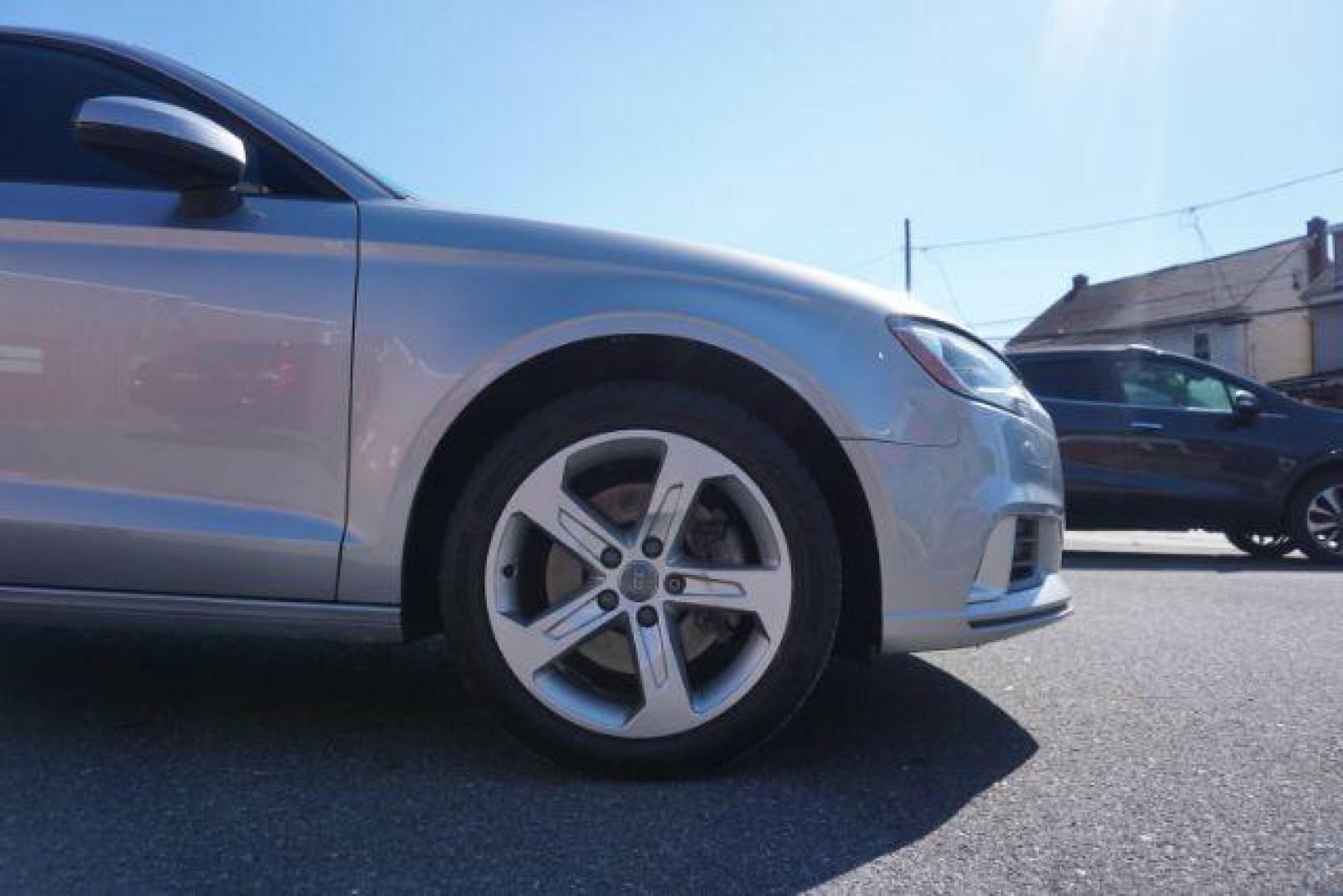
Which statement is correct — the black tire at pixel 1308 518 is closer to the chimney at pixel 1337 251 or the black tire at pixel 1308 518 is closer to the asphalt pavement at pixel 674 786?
the asphalt pavement at pixel 674 786

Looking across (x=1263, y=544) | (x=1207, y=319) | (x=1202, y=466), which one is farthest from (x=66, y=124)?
(x=1207, y=319)

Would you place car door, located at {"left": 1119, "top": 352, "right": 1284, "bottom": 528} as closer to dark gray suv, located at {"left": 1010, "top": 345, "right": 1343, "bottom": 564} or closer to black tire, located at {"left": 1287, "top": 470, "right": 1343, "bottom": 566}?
dark gray suv, located at {"left": 1010, "top": 345, "right": 1343, "bottom": 564}

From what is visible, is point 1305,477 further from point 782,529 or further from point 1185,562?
point 782,529

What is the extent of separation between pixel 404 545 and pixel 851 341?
1.09 meters

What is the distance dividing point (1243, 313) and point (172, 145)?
3522 cm

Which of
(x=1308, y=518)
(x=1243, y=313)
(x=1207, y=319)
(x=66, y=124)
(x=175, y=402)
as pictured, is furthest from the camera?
(x=1207, y=319)

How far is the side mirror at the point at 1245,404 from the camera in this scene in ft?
24.2

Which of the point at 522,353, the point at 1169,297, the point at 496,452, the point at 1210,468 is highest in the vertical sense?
the point at 1169,297

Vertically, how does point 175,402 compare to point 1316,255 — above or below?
below

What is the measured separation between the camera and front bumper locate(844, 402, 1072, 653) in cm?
236

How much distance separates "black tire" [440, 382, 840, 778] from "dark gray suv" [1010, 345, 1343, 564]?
219 inches

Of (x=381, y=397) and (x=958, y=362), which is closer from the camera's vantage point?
(x=381, y=397)

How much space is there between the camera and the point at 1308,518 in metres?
7.33

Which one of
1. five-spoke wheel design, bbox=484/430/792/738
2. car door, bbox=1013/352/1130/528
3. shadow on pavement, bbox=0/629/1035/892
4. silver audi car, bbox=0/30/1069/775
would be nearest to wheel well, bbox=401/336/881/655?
silver audi car, bbox=0/30/1069/775
